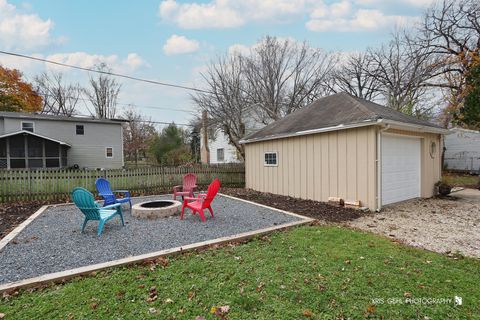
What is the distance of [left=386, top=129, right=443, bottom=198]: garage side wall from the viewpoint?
862 centimetres

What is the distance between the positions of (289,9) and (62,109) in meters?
32.1

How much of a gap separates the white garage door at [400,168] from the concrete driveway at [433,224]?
0.36 m

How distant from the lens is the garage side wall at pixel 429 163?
862 cm

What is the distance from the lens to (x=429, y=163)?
8.98 meters

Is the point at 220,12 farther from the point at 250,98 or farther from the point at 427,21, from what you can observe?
the point at 427,21

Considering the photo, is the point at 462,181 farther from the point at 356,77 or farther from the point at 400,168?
the point at 356,77

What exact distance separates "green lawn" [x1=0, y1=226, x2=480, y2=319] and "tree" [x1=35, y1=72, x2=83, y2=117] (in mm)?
34253

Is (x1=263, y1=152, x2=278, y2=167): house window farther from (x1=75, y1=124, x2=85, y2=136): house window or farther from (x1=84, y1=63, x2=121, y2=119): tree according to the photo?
(x1=84, y1=63, x2=121, y2=119): tree

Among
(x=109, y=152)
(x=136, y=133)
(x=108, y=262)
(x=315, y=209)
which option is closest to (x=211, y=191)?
(x=108, y=262)

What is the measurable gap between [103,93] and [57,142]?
15.2 meters

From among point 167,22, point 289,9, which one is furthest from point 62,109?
point 289,9

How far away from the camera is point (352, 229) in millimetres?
4980

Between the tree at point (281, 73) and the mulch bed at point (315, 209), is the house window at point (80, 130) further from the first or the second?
the mulch bed at point (315, 209)

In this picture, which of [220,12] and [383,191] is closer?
[383,191]
